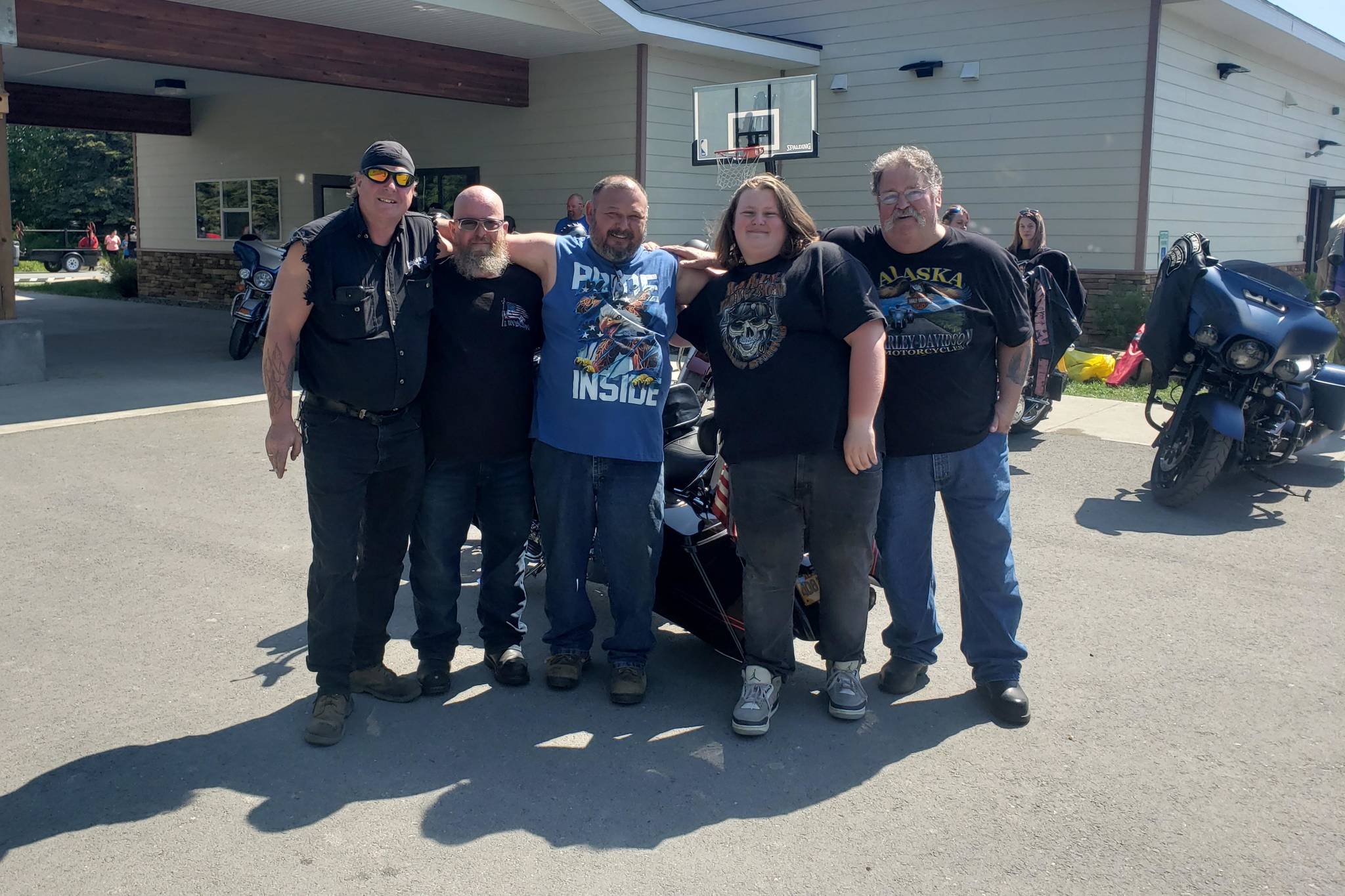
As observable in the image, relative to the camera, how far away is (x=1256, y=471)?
24.1ft

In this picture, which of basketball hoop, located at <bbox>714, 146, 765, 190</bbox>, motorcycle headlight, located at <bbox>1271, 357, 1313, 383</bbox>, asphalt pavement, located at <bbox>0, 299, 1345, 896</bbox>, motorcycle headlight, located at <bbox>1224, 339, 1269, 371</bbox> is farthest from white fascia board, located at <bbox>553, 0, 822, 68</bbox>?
asphalt pavement, located at <bbox>0, 299, 1345, 896</bbox>

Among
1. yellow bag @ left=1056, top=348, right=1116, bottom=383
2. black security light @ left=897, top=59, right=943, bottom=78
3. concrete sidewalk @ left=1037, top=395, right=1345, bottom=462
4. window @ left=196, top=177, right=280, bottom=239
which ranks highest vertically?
black security light @ left=897, top=59, right=943, bottom=78

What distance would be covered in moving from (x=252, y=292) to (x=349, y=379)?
1046cm

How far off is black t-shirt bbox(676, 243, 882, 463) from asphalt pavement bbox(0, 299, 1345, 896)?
3.39 ft

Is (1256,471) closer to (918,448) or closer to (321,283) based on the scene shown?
(918,448)

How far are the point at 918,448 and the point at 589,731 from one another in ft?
4.94

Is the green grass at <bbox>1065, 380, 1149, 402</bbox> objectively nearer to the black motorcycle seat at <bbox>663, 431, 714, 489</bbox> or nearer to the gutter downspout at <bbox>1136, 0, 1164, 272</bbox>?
the gutter downspout at <bbox>1136, 0, 1164, 272</bbox>

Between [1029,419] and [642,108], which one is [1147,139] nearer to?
[642,108]

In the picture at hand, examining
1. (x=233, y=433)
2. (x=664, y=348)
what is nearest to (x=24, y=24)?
(x=233, y=433)

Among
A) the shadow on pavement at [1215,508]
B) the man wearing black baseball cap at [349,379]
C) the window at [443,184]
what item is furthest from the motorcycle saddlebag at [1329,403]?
the window at [443,184]

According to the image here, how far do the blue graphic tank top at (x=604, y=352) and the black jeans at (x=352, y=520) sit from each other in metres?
0.53

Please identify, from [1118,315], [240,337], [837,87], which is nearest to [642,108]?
[837,87]

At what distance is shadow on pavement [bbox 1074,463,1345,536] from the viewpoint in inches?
265

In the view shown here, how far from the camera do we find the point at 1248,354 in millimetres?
6992
